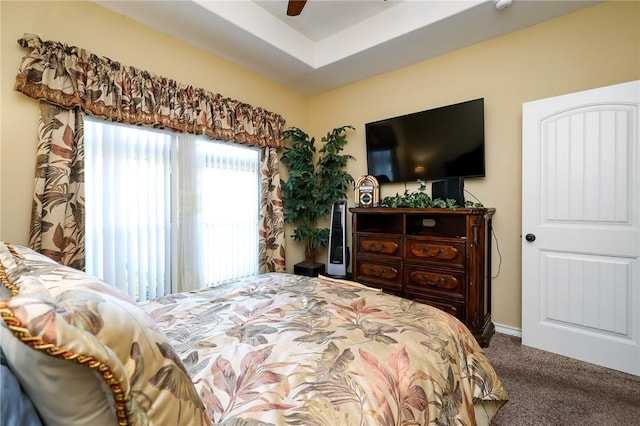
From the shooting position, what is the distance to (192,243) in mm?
2568

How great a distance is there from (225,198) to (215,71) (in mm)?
1293

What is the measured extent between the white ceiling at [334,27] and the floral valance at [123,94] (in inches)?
18.2

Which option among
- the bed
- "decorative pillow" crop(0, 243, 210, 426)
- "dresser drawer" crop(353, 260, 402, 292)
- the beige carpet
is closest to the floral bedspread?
the bed

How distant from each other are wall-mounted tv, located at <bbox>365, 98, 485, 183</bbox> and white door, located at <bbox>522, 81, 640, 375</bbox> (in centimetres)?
39

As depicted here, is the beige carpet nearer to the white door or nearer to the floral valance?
the white door

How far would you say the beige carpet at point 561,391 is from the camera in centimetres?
150

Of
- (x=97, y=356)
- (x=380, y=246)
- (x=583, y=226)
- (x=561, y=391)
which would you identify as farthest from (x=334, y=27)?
(x=561, y=391)

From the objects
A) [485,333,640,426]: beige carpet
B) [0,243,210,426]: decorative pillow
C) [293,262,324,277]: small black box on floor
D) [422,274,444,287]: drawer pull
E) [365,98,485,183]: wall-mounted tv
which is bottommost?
[485,333,640,426]: beige carpet

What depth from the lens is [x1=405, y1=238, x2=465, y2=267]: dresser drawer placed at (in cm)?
225

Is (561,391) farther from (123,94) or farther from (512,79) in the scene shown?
(123,94)

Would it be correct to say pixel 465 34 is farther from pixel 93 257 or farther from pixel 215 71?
pixel 93 257

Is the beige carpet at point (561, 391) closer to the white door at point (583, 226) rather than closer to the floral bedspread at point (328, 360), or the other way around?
the white door at point (583, 226)

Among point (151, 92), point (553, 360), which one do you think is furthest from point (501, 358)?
point (151, 92)

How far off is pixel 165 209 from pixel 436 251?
7.84 ft
